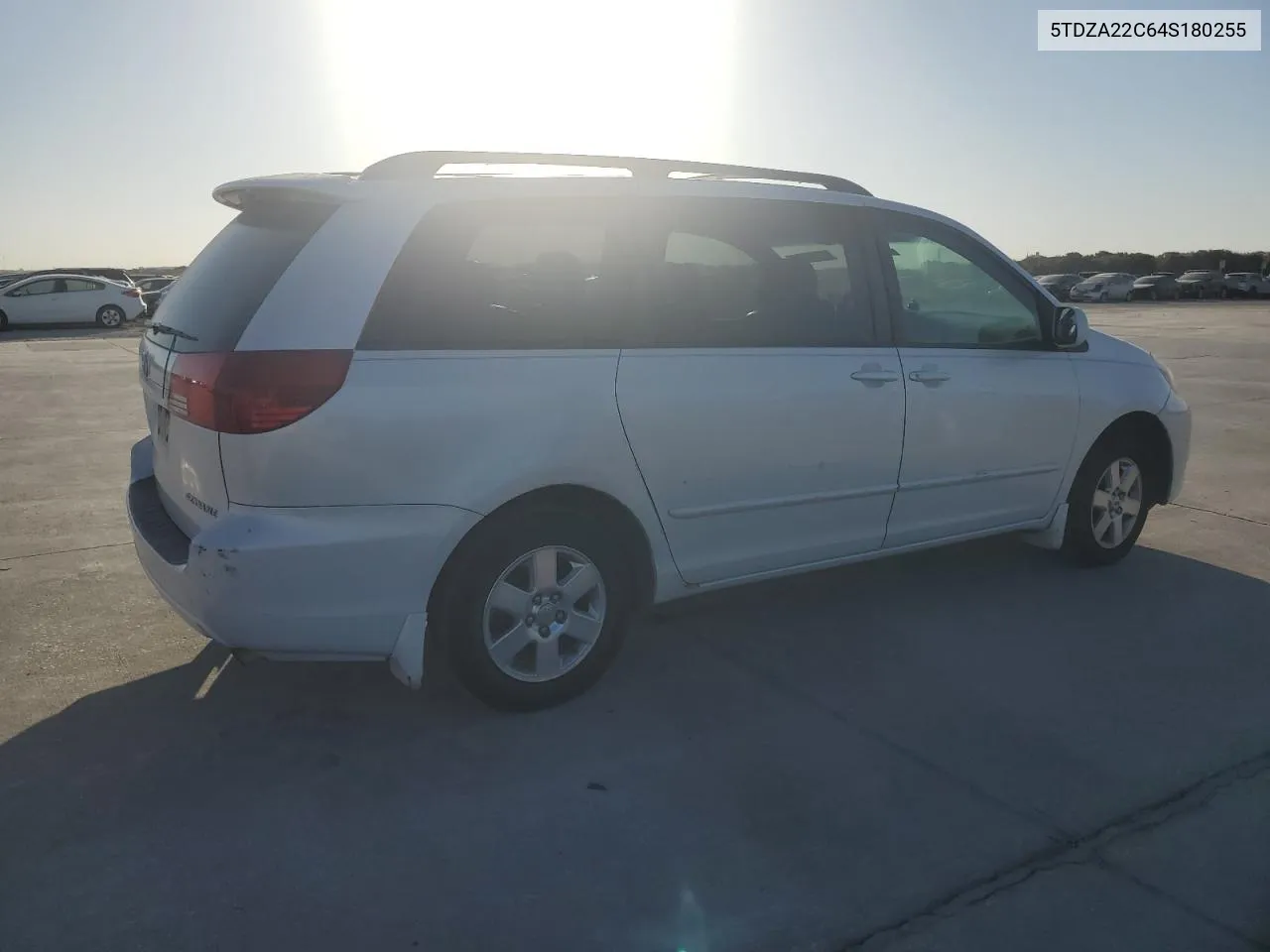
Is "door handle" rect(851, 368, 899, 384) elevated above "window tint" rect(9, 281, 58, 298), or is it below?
below

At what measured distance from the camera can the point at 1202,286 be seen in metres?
51.6

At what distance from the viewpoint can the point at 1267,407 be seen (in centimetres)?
1095

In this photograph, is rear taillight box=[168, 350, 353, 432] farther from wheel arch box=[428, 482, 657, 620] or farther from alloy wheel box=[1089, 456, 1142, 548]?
alloy wheel box=[1089, 456, 1142, 548]

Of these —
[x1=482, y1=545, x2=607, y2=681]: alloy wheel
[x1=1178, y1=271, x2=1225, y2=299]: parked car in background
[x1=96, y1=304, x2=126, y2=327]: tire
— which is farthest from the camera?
[x1=1178, y1=271, x2=1225, y2=299]: parked car in background

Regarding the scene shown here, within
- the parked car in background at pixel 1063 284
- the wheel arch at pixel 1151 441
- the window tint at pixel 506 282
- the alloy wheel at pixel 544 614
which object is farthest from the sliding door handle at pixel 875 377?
the parked car in background at pixel 1063 284

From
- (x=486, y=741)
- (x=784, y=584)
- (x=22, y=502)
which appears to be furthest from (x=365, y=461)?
(x=22, y=502)

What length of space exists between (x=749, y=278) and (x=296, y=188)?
165cm

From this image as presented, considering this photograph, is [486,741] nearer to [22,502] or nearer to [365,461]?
[365,461]

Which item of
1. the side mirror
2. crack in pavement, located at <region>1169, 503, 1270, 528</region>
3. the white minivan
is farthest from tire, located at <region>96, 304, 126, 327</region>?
the side mirror

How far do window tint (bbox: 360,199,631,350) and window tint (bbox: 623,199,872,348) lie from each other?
16 cm

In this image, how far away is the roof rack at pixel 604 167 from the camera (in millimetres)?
3555

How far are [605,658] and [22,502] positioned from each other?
178 inches

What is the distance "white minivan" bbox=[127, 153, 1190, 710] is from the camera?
10.4ft

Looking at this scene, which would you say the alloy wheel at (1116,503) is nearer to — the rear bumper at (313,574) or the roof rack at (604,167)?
the roof rack at (604,167)
